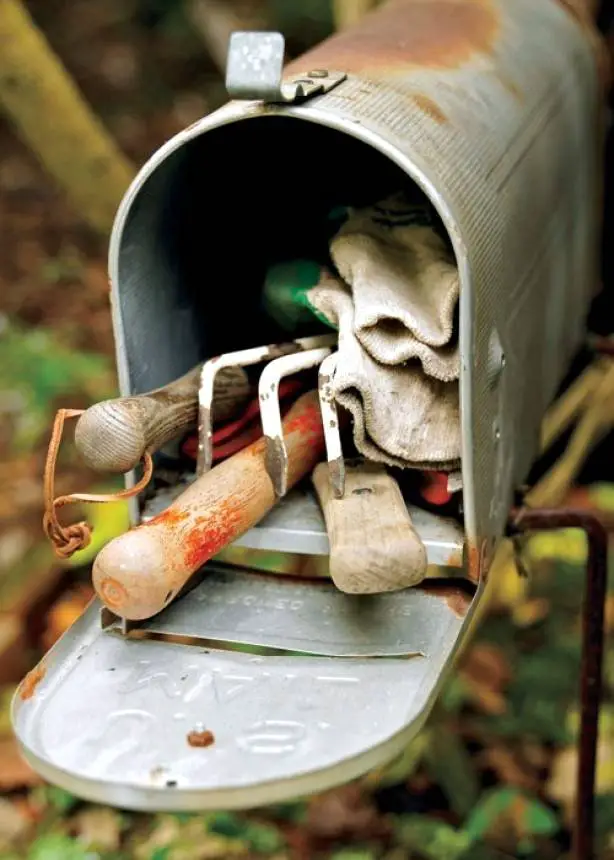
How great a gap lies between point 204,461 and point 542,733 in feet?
5.42

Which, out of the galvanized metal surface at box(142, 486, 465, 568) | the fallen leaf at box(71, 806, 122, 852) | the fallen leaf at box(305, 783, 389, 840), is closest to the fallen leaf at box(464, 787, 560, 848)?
the fallen leaf at box(305, 783, 389, 840)

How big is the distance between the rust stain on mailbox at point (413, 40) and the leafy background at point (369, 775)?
134 centimetres

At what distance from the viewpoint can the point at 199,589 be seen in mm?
1364

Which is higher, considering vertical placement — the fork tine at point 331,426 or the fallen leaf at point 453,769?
the fork tine at point 331,426

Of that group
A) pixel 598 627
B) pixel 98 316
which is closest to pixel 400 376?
pixel 598 627

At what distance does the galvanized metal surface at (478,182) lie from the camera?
4.11ft

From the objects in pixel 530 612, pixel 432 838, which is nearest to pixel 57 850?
pixel 432 838

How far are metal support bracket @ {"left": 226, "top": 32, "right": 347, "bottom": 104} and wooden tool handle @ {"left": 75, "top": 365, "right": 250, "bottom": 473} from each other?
361 mm

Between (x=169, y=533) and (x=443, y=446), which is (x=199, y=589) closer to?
(x=169, y=533)

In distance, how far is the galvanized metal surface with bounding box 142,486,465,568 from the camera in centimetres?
132

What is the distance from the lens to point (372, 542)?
1.19 metres

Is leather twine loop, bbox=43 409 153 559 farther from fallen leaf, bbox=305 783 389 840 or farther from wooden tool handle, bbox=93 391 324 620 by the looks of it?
fallen leaf, bbox=305 783 389 840

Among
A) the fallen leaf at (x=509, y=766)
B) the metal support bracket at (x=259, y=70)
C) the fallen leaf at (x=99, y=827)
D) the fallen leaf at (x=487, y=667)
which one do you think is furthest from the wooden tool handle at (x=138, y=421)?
the fallen leaf at (x=487, y=667)

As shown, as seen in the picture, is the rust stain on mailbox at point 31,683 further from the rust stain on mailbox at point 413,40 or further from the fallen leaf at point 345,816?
the fallen leaf at point 345,816
